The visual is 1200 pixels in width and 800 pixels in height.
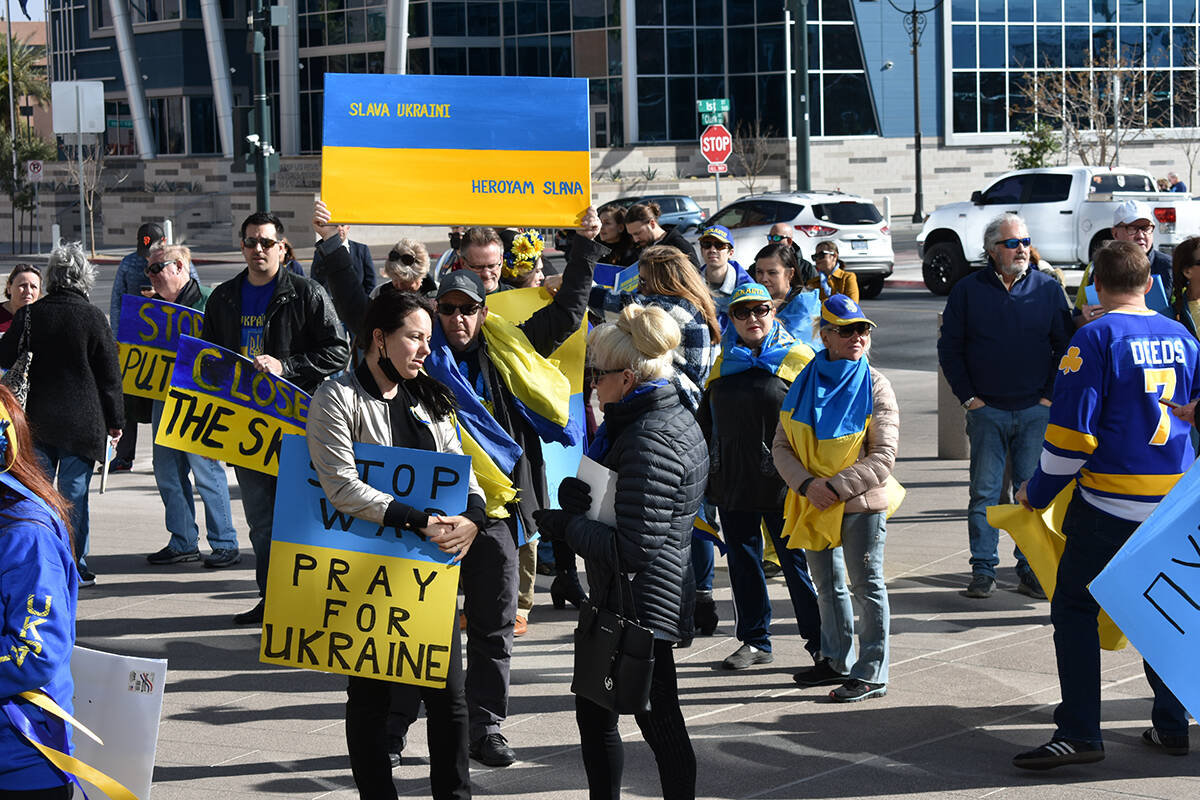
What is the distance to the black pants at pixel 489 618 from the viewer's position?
5906 mm

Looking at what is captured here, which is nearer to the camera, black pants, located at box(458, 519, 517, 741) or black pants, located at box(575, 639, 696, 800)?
black pants, located at box(575, 639, 696, 800)

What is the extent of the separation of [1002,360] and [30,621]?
19.3ft

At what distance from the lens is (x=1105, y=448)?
5633mm

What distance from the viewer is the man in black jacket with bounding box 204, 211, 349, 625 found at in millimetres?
7816

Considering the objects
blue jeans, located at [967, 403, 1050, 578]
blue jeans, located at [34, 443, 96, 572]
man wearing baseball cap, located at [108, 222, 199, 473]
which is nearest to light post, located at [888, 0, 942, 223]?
man wearing baseball cap, located at [108, 222, 199, 473]

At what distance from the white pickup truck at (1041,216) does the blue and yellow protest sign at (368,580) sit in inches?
867

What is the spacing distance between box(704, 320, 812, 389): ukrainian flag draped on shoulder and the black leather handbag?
250 centimetres

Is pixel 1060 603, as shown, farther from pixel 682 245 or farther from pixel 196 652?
pixel 682 245

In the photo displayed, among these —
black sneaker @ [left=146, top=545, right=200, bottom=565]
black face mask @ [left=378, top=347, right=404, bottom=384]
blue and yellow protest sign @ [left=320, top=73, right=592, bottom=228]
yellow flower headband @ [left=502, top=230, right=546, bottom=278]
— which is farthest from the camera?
black sneaker @ [left=146, top=545, right=200, bottom=565]

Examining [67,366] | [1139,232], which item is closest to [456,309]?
[67,366]

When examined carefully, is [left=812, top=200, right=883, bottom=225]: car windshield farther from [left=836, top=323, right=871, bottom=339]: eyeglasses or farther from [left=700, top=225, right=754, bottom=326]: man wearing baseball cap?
[left=836, top=323, right=871, bottom=339]: eyeglasses

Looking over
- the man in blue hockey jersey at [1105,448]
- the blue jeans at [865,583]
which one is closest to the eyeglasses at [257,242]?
the blue jeans at [865,583]

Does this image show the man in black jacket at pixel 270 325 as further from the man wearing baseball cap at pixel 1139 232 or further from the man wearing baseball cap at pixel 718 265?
Result: the man wearing baseball cap at pixel 1139 232

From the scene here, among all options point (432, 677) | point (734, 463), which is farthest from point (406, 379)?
point (734, 463)
